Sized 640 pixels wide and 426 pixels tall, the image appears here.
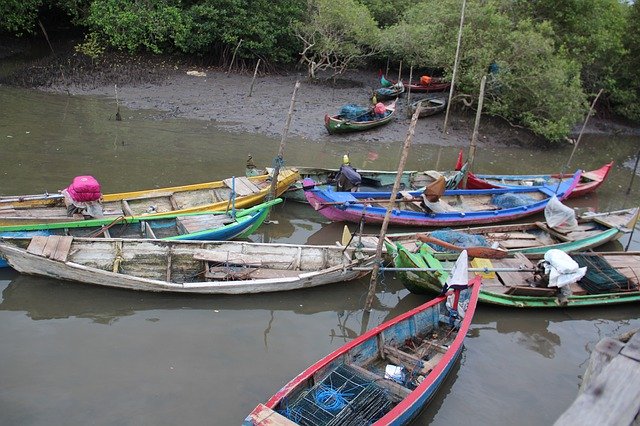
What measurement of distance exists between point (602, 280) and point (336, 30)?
16.5 meters

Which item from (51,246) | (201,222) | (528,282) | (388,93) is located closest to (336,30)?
(388,93)

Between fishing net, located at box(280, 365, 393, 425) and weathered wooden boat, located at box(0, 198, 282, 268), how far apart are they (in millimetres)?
4297

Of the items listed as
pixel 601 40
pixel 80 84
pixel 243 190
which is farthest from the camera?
pixel 601 40

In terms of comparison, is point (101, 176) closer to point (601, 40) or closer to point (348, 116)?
point (348, 116)

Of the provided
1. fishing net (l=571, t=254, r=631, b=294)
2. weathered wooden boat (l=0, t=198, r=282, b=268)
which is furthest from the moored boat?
weathered wooden boat (l=0, t=198, r=282, b=268)

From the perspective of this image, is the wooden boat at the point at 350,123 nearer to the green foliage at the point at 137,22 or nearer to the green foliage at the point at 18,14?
the green foliage at the point at 137,22

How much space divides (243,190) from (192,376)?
17.5ft

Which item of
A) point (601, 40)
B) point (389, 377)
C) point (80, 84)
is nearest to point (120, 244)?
point (389, 377)

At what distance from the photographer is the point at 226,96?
20828 millimetres

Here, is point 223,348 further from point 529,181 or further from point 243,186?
point 529,181

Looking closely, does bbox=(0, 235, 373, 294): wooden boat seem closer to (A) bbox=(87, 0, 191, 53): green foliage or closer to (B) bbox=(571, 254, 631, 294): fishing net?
(B) bbox=(571, 254, 631, 294): fishing net

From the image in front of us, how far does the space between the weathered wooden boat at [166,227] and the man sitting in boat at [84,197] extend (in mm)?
252

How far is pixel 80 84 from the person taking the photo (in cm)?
2058

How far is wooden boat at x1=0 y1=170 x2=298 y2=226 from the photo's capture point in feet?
31.4
